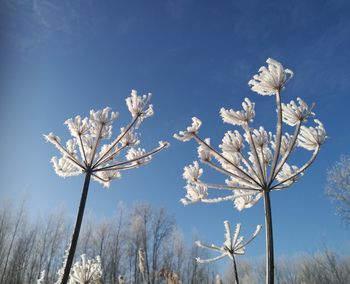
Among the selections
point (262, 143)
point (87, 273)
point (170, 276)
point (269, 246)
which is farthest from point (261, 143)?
point (87, 273)

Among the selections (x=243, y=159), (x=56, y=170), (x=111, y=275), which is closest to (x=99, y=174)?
(x=56, y=170)

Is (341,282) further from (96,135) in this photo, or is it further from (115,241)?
(96,135)

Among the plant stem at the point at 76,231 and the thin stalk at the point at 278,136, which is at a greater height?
the thin stalk at the point at 278,136

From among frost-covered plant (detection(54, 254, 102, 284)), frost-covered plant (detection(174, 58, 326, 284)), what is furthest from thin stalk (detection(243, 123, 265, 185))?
frost-covered plant (detection(54, 254, 102, 284))

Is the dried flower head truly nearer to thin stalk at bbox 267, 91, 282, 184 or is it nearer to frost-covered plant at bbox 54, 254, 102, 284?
thin stalk at bbox 267, 91, 282, 184

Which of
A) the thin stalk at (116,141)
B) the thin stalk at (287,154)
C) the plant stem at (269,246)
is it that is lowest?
the plant stem at (269,246)

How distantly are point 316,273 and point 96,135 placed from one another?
61.3 metres

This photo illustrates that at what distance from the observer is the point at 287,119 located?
4562 millimetres

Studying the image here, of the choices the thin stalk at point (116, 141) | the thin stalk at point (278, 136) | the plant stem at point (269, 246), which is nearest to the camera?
the plant stem at point (269, 246)

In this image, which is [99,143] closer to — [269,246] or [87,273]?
[269,246]

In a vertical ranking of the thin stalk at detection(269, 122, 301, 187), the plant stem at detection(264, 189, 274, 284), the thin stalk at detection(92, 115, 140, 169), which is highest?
the thin stalk at detection(92, 115, 140, 169)

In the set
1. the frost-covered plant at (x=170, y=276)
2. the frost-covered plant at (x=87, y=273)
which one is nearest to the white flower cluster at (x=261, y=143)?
the frost-covered plant at (x=170, y=276)

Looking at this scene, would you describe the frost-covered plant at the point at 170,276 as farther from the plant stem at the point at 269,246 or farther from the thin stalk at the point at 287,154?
the plant stem at the point at 269,246

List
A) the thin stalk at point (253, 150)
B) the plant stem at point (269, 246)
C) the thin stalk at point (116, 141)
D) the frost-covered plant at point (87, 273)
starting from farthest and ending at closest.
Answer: the frost-covered plant at point (87, 273)
the thin stalk at point (116, 141)
the thin stalk at point (253, 150)
the plant stem at point (269, 246)
